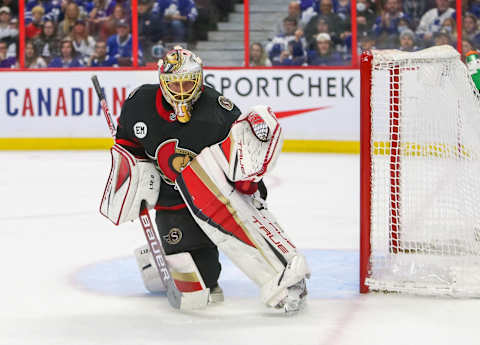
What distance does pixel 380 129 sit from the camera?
3537 millimetres

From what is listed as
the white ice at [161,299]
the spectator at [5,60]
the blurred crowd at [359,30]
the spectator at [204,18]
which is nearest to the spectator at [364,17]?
the blurred crowd at [359,30]

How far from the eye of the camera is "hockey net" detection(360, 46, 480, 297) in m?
3.37

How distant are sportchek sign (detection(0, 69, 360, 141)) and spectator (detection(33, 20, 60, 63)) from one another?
30cm

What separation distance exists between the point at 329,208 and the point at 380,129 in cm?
190

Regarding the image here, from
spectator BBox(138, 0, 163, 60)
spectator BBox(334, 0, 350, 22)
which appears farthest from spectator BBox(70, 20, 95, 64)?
spectator BBox(334, 0, 350, 22)

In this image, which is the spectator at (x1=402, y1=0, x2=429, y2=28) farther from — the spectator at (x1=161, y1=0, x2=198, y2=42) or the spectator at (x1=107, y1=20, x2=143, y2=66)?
the spectator at (x1=107, y1=20, x2=143, y2=66)

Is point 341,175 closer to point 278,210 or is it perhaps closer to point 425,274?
point 278,210

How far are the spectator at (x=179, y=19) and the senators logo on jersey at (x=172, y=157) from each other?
18.9 ft

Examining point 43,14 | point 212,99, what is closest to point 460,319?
point 212,99

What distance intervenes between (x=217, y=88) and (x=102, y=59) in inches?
47.3

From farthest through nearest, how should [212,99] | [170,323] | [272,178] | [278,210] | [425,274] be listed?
[272,178]
[278,210]
[425,274]
[212,99]
[170,323]

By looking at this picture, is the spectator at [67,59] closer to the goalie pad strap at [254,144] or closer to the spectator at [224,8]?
the spectator at [224,8]

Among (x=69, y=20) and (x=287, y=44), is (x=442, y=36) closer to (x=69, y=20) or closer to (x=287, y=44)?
(x=287, y=44)

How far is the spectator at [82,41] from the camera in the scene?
8.87m
